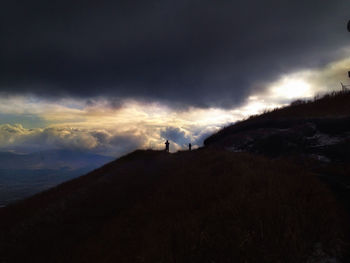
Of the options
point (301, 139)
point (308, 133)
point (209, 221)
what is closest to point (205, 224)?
point (209, 221)

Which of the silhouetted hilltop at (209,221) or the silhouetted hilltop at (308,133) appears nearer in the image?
the silhouetted hilltop at (209,221)

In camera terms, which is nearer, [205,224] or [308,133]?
[205,224]

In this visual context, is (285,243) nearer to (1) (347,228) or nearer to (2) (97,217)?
(1) (347,228)

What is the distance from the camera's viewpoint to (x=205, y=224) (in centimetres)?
588

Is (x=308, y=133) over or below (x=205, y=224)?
over

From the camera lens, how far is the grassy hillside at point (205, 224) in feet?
15.5

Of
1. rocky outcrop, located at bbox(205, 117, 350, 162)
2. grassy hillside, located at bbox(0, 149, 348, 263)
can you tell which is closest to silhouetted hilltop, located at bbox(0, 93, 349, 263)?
grassy hillside, located at bbox(0, 149, 348, 263)

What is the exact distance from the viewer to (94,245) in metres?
7.46

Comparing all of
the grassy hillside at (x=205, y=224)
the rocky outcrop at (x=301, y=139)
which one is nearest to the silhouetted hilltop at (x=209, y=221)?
the grassy hillside at (x=205, y=224)

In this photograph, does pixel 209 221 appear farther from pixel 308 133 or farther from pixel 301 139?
pixel 308 133

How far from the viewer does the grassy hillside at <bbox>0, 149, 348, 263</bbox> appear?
4738 millimetres

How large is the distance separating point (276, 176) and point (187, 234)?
5060mm

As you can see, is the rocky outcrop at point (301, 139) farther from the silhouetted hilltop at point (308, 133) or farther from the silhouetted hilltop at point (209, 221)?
the silhouetted hilltop at point (209, 221)

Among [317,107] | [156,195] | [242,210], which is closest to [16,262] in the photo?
[156,195]
